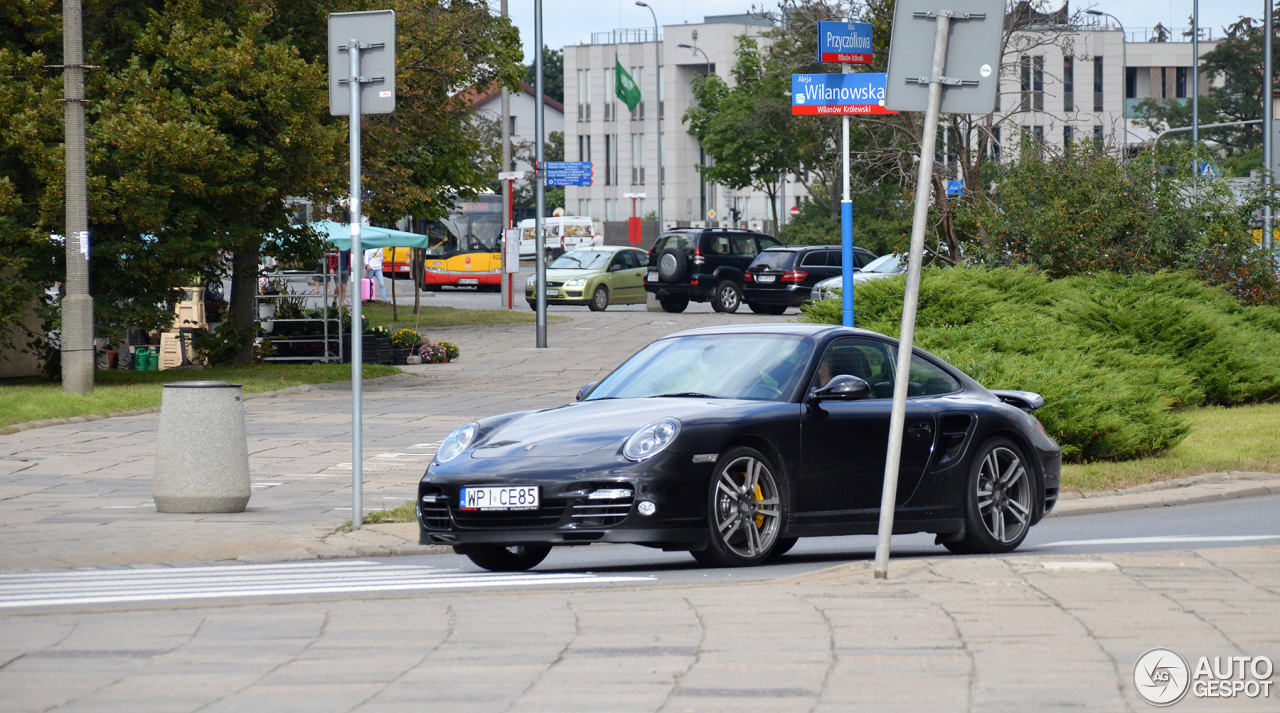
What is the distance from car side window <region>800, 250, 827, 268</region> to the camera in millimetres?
40000

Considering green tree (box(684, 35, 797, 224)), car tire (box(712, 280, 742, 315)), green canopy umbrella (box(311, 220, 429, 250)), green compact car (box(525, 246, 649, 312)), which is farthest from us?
green tree (box(684, 35, 797, 224))

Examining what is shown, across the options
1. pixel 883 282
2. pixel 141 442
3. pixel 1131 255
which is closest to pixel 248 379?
pixel 141 442

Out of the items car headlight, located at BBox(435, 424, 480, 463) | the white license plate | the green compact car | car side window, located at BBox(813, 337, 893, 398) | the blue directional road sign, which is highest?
the blue directional road sign

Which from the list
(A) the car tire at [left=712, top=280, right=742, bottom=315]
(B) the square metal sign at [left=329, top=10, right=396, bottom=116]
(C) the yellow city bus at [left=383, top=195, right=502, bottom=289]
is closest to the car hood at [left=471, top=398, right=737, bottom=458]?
(B) the square metal sign at [left=329, top=10, right=396, bottom=116]

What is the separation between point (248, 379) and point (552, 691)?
63.0ft

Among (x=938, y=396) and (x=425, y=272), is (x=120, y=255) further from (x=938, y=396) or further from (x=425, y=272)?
(x=425, y=272)

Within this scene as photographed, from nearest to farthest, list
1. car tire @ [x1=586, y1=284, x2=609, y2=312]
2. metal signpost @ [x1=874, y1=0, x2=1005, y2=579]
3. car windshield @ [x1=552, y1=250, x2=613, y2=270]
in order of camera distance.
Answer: metal signpost @ [x1=874, y1=0, x2=1005, y2=579] < car tire @ [x1=586, y1=284, x2=609, y2=312] < car windshield @ [x1=552, y1=250, x2=613, y2=270]

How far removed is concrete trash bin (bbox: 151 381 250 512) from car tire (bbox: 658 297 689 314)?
30.4m

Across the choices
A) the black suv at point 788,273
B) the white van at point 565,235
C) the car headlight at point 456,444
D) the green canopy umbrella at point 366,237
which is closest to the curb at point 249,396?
the green canopy umbrella at point 366,237

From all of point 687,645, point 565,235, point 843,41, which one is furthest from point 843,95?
point 565,235

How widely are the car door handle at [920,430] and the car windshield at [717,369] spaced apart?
0.74 metres

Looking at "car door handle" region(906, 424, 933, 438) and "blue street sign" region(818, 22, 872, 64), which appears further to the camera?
"blue street sign" region(818, 22, 872, 64)

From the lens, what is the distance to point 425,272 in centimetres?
5769
